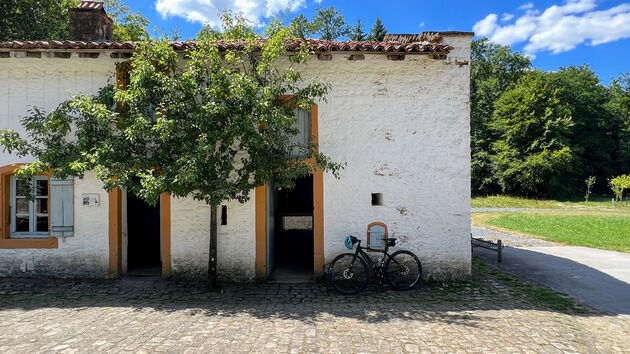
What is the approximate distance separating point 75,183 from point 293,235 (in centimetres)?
686

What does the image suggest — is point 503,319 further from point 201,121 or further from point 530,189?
point 530,189

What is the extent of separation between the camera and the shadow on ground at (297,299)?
5.55m

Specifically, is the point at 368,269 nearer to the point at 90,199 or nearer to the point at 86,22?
the point at 90,199

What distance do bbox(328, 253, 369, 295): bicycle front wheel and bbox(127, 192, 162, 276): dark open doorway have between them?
160 inches

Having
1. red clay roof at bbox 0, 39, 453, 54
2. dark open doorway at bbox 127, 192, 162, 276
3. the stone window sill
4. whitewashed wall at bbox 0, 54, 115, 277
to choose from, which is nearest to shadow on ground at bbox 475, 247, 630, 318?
red clay roof at bbox 0, 39, 453, 54

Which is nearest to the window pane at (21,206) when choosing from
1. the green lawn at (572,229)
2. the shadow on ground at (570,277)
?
the shadow on ground at (570,277)

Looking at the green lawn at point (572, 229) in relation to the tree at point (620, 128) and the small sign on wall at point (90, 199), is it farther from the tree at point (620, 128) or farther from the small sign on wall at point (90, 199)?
the tree at point (620, 128)

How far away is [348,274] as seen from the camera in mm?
6719

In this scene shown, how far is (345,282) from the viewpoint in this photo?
699 cm

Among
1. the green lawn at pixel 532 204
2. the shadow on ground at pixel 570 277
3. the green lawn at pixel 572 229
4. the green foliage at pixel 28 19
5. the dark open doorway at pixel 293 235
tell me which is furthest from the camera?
the green lawn at pixel 532 204

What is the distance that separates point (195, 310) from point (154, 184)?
2126mm

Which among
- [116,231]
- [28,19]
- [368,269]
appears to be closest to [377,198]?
[368,269]

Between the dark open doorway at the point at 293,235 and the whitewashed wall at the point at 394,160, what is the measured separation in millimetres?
972

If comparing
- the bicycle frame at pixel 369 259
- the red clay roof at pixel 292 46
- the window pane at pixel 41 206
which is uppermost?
the red clay roof at pixel 292 46
